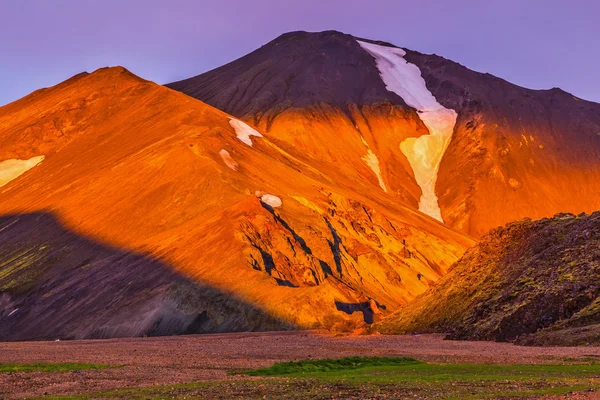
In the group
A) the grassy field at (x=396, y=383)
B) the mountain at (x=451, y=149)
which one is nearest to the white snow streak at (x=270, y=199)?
the grassy field at (x=396, y=383)

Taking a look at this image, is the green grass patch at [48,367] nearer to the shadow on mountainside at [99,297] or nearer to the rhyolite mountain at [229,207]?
the rhyolite mountain at [229,207]

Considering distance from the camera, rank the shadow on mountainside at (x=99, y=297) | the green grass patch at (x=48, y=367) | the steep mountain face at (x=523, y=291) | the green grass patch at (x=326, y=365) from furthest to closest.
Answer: the shadow on mountainside at (x=99, y=297) < the steep mountain face at (x=523, y=291) < the green grass patch at (x=48, y=367) < the green grass patch at (x=326, y=365)

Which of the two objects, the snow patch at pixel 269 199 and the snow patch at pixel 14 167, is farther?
the snow patch at pixel 14 167

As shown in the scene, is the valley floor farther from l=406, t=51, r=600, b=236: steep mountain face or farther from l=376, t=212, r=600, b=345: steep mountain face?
l=406, t=51, r=600, b=236: steep mountain face

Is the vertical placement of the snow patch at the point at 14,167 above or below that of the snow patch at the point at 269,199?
above

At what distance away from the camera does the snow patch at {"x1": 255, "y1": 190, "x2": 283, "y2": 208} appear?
91.6 m

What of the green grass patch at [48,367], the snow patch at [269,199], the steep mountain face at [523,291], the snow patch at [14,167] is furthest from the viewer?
the snow patch at [14,167]

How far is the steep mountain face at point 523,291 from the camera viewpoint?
1845 inches

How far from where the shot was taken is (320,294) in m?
71.8

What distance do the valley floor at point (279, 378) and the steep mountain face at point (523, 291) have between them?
2.58m

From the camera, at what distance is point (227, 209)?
85500 mm

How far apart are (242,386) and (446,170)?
15708 cm

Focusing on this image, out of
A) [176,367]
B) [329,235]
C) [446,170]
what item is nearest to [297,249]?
[329,235]

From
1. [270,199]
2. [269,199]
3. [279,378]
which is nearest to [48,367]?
[279,378]
